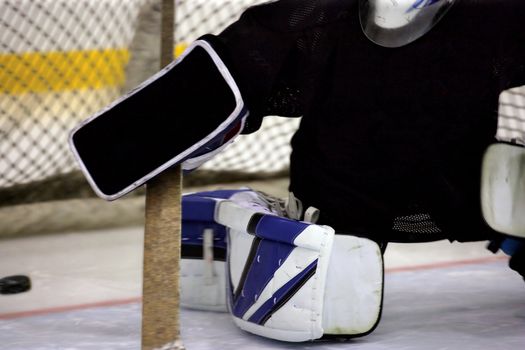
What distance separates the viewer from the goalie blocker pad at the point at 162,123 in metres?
1.56

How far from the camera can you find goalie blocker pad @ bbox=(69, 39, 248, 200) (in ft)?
5.13

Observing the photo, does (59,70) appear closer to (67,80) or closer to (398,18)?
(67,80)

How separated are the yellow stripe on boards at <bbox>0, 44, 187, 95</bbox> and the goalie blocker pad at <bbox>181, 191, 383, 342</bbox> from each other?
1.83 m

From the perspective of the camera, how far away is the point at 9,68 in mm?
3814

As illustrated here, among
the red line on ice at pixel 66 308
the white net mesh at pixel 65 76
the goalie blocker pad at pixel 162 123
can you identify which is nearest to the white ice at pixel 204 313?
the red line on ice at pixel 66 308

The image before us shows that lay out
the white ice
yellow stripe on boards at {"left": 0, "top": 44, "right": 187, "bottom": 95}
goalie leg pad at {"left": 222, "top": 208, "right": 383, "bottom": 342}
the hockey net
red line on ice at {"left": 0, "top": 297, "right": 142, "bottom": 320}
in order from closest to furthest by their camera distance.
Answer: goalie leg pad at {"left": 222, "top": 208, "right": 383, "bottom": 342}
the white ice
red line on ice at {"left": 0, "top": 297, "right": 142, "bottom": 320}
the hockey net
yellow stripe on boards at {"left": 0, "top": 44, "right": 187, "bottom": 95}

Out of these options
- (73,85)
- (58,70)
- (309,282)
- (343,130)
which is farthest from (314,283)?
(58,70)

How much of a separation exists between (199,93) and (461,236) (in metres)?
0.58

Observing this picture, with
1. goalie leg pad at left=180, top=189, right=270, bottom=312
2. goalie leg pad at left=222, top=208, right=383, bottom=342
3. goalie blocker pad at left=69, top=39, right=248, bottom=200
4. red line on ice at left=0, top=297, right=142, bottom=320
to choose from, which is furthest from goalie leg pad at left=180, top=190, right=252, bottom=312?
goalie blocker pad at left=69, top=39, right=248, bottom=200

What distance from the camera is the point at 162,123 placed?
1.57m

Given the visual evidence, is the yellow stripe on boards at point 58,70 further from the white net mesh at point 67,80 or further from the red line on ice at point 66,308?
the red line on ice at point 66,308

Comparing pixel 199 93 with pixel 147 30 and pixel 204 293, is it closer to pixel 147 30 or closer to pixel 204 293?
pixel 204 293

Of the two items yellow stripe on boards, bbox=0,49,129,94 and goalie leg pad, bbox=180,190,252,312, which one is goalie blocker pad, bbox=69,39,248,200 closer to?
goalie leg pad, bbox=180,190,252,312

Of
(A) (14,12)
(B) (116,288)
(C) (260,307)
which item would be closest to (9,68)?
(A) (14,12)
